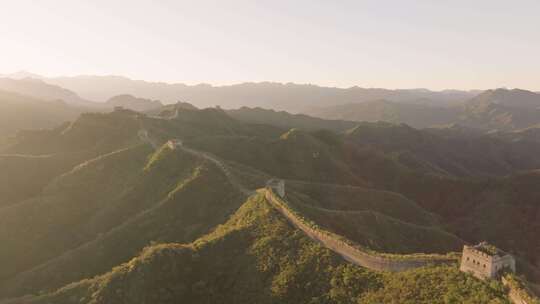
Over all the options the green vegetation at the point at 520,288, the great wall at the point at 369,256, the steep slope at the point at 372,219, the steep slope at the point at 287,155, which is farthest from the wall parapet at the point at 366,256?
the steep slope at the point at 287,155

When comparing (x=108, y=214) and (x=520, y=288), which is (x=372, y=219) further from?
(x=108, y=214)

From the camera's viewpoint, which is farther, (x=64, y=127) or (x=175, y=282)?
(x=64, y=127)

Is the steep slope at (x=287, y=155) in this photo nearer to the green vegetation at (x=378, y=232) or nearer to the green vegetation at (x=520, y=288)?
the green vegetation at (x=378, y=232)

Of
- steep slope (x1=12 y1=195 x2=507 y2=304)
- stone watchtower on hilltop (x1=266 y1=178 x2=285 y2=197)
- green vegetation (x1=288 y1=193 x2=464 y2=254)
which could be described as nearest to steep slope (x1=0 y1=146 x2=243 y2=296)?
stone watchtower on hilltop (x1=266 y1=178 x2=285 y2=197)

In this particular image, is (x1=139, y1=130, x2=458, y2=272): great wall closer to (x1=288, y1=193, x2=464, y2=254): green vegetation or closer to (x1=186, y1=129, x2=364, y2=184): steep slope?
(x1=288, y1=193, x2=464, y2=254): green vegetation

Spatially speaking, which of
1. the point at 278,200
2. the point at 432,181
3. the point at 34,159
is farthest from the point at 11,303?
the point at 432,181

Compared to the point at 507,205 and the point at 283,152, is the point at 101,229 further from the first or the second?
the point at 507,205
